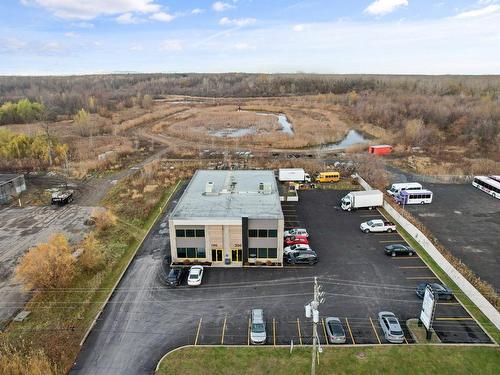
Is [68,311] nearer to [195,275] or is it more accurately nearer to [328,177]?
[195,275]

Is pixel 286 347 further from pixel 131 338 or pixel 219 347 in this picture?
pixel 131 338

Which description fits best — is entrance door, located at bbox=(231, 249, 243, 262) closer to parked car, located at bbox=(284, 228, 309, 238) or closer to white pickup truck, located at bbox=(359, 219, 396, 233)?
parked car, located at bbox=(284, 228, 309, 238)

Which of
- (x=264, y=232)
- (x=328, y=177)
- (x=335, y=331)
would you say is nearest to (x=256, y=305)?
(x=335, y=331)

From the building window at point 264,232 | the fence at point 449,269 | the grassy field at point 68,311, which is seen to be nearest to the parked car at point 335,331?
the building window at point 264,232

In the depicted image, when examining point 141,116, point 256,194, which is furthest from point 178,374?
point 141,116

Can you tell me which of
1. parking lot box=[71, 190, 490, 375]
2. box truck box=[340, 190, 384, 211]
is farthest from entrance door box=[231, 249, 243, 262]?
box truck box=[340, 190, 384, 211]
